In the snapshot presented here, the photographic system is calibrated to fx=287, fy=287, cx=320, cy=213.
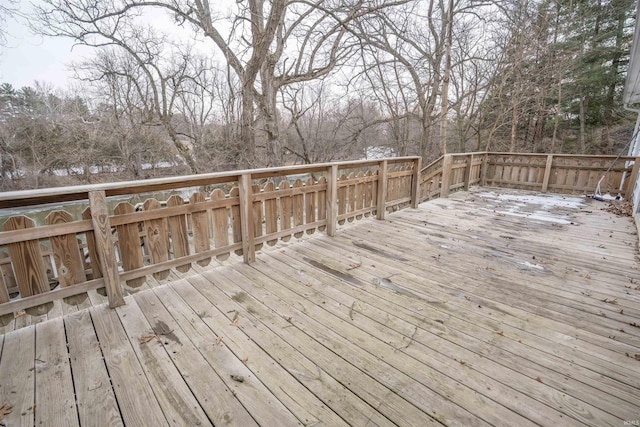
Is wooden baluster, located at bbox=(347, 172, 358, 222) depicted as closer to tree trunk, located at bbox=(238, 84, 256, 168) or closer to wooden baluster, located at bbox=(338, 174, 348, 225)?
wooden baluster, located at bbox=(338, 174, 348, 225)

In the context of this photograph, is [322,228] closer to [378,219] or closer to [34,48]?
[378,219]

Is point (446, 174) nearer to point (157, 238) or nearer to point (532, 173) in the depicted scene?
point (532, 173)

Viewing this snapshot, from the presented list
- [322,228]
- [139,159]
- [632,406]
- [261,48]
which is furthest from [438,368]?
[139,159]

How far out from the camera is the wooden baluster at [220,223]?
289 cm

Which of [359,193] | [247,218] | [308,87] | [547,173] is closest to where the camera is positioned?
[247,218]

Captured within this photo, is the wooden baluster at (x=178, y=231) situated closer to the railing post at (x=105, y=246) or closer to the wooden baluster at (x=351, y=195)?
the railing post at (x=105, y=246)

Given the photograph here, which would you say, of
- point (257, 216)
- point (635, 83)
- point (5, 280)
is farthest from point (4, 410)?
point (635, 83)

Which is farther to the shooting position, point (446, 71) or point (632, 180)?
point (446, 71)

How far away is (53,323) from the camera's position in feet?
7.03

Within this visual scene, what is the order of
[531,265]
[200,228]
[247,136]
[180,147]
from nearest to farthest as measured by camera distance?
1. [200,228]
2. [531,265]
3. [247,136]
4. [180,147]

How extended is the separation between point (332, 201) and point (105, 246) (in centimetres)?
254

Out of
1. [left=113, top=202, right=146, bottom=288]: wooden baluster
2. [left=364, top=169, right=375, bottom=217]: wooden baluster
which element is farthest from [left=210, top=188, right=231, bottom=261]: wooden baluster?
[left=364, top=169, right=375, bottom=217]: wooden baluster

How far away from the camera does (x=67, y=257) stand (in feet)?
7.02

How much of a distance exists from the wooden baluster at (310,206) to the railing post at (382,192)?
4.72 feet
